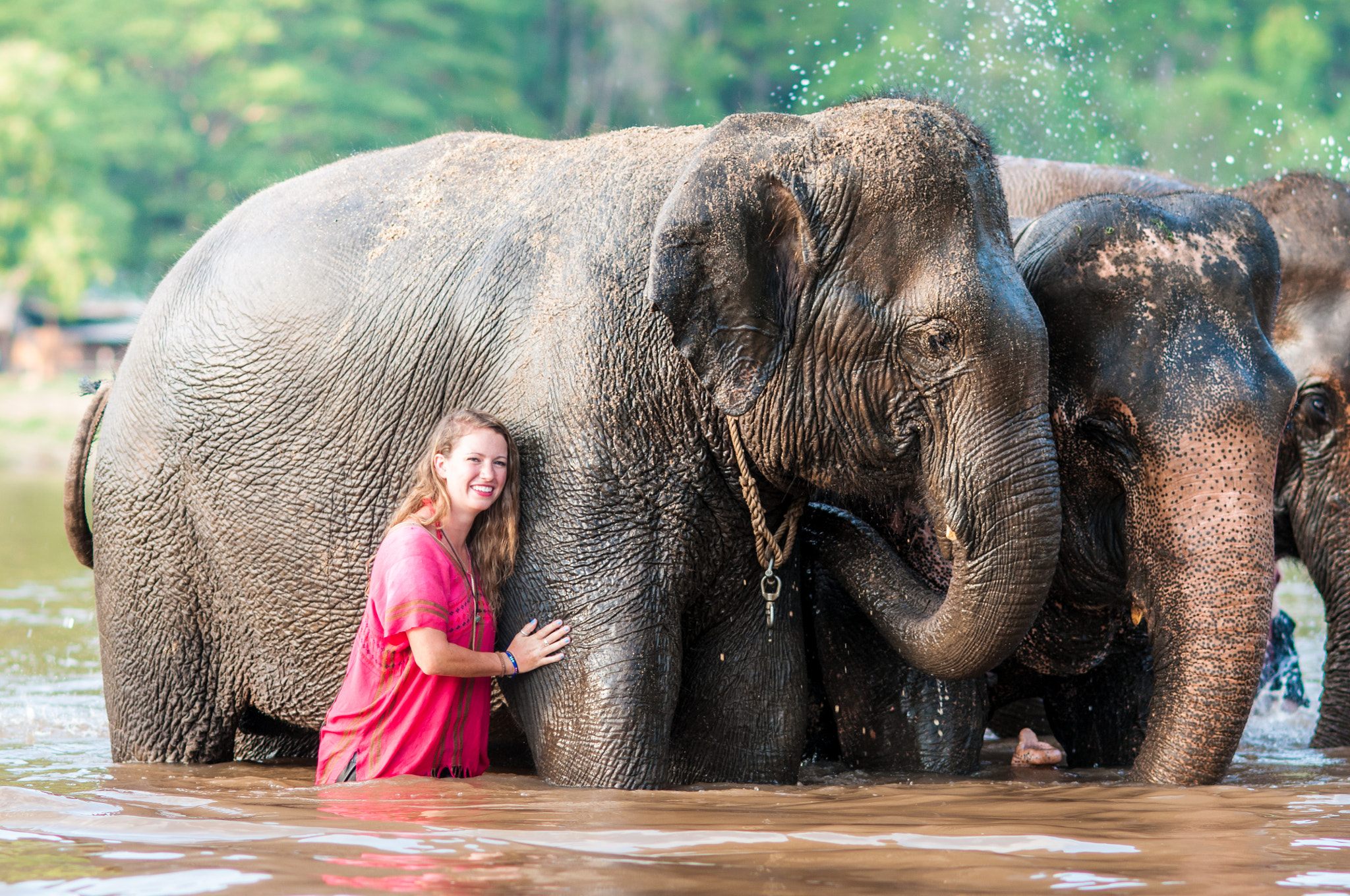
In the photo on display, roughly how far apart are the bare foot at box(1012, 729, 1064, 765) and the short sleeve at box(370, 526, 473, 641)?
2.00 m

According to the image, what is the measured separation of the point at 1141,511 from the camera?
4203 mm

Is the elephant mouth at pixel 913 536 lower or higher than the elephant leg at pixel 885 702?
higher

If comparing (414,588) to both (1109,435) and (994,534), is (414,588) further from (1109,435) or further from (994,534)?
(1109,435)

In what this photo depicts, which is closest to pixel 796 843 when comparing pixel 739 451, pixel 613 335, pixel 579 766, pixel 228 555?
pixel 579 766

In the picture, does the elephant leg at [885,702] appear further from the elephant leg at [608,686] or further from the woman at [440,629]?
the woman at [440,629]

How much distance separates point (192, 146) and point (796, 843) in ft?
115

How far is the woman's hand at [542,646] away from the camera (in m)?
4.05

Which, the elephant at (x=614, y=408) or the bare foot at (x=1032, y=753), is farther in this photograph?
the bare foot at (x=1032, y=753)

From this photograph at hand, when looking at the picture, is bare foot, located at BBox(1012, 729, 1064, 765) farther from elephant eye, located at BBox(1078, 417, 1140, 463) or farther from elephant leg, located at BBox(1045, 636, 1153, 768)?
elephant eye, located at BBox(1078, 417, 1140, 463)

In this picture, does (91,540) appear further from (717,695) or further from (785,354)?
(785,354)

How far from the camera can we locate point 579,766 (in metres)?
4.02

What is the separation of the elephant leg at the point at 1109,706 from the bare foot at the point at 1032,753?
0.09 meters

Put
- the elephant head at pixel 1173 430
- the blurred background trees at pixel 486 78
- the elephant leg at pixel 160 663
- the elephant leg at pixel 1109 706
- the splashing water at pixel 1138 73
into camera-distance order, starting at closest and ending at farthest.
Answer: the elephant head at pixel 1173 430 < the elephant leg at pixel 160 663 < the elephant leg at pixel 1109 706 < the splashing water at pixel 1138 73 < the blurred background trees at pixel 486 78

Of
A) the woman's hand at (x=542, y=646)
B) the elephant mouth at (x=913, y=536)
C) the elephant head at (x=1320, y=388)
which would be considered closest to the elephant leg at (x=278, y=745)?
the woman's hand at (x=542, y=646)
